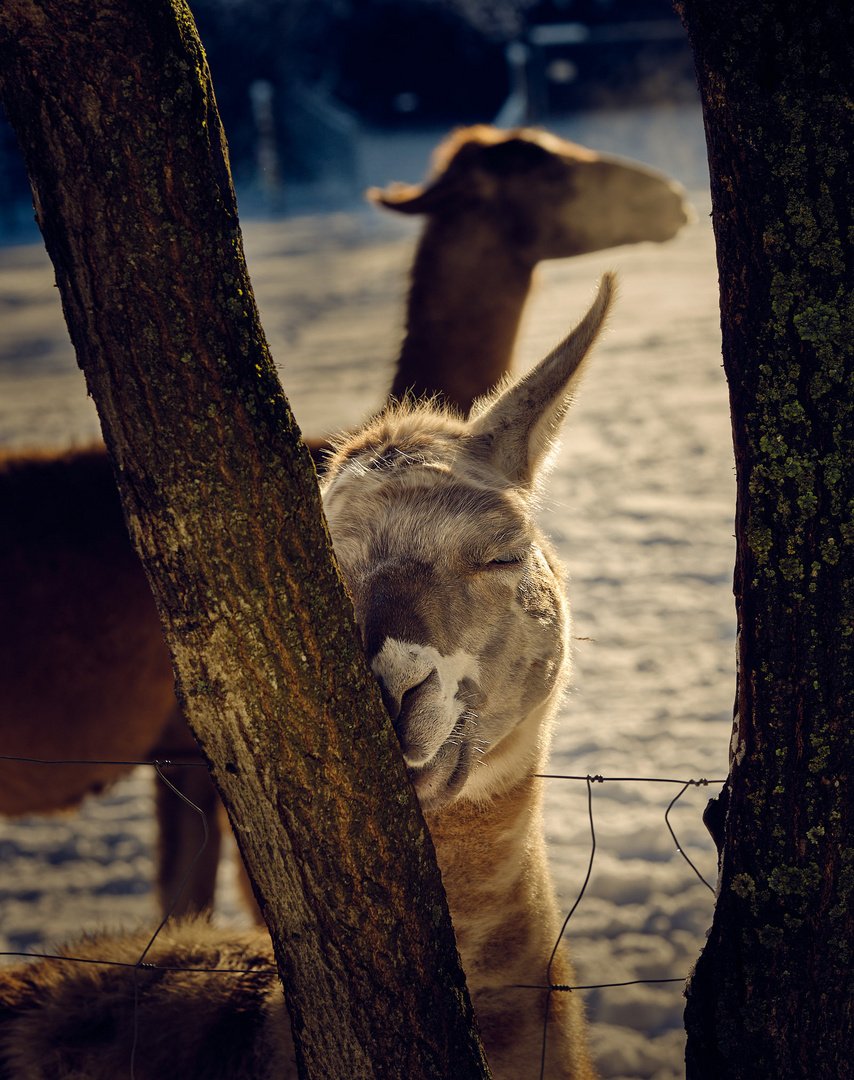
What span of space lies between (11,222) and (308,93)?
23.7ft

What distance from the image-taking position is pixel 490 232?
4.35m

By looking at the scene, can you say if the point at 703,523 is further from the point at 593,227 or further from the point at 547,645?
the point at 547,645

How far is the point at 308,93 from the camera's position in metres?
20.7

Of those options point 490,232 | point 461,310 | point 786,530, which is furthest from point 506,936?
point 490,232

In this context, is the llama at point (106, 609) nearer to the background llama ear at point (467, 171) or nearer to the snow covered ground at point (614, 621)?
the background llama ear at point (467, 171)

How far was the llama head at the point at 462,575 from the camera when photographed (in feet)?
4.89

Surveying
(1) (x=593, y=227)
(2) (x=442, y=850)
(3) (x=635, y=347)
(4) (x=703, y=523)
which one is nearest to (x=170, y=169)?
(2) (x=442, y=850)

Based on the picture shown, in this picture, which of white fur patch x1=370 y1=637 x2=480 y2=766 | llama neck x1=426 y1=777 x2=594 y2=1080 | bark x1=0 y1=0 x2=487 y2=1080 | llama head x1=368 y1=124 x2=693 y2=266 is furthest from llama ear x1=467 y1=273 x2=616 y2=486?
llama head x1=368 y1=124 x2=693 y2=266

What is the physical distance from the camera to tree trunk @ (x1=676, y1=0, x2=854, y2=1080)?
1.16m

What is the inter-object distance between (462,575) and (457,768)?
346 millimetres

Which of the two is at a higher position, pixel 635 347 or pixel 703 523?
pixel 635 347

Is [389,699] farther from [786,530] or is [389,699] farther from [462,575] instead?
[786,530]

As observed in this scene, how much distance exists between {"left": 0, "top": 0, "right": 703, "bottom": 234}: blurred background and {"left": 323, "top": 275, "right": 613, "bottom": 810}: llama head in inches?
699

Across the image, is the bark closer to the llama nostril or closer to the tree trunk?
the llama nostril
